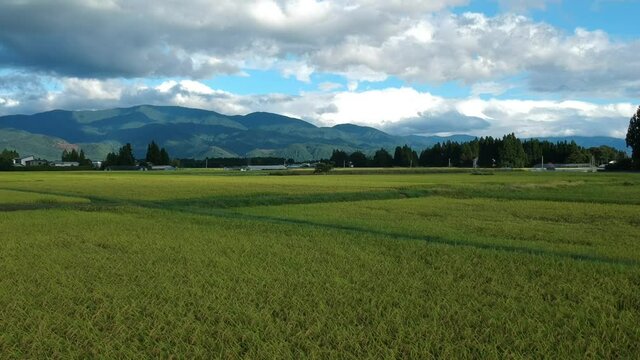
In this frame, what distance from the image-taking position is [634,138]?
8431 cm

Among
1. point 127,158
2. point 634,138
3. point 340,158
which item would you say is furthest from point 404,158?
point 127,158

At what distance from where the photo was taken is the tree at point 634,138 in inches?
3255

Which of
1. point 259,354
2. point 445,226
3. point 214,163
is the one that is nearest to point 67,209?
point 445,226

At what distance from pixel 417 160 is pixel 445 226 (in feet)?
401

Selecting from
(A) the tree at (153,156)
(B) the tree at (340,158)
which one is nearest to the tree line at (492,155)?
(B) the tree at (340,158)

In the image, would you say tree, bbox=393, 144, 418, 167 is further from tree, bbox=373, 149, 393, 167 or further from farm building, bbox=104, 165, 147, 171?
farm building, bbox=104, 165, 147, 171

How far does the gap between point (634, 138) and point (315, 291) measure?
8936cm

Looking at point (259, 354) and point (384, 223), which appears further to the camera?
point (384, 223)

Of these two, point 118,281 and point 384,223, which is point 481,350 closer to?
point 118,281

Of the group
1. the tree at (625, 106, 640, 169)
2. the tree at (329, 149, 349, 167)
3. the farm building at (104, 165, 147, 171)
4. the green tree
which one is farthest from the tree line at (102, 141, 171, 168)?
the tree at (625, 106, 640, 169)

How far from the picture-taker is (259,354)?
19.6 ft

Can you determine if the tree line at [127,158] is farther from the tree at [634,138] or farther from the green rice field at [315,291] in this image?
the green rice field at [315,291]

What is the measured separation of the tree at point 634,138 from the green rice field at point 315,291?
2932 inches

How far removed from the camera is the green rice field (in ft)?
20.6
